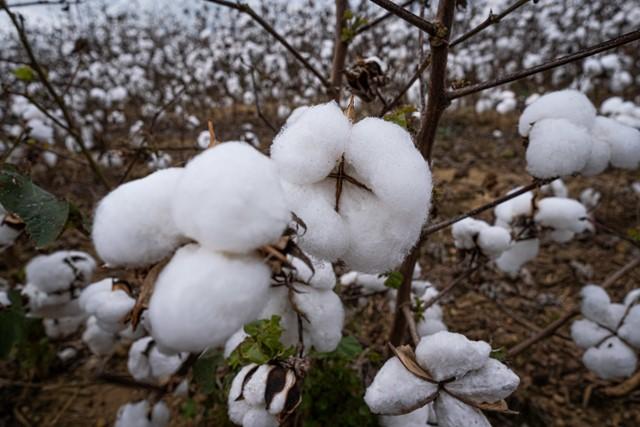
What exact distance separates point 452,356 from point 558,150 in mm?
511

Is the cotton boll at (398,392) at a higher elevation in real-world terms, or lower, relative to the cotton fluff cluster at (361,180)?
lower

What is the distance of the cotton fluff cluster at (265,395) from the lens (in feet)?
2.43

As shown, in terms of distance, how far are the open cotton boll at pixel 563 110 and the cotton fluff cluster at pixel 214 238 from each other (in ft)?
2.61

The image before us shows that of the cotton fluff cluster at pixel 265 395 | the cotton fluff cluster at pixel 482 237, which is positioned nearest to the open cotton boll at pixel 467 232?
the cotton fluff cluster at pixel 482 237

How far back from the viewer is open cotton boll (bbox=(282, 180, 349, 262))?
1.74ft

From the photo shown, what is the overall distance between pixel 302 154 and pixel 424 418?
34.8 inches

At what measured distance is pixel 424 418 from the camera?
109 cm

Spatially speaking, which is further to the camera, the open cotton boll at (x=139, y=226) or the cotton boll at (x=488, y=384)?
the cotton boll at (x=488, y=384)

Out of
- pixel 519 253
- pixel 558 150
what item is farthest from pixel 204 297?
pixel 519 253

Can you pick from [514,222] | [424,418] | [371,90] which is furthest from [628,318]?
[371,90]

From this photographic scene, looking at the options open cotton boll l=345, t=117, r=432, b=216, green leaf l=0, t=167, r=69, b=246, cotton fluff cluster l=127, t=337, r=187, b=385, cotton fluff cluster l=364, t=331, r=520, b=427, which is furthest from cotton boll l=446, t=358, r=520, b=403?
cotton fluff cluster l=127, t=337, r=187, b=385

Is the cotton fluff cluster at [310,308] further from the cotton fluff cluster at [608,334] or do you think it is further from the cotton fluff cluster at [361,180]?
the cotton fluff cluster at [608,334]

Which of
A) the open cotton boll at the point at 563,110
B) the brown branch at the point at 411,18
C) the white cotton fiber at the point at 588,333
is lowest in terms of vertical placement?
the white cotton fiber at the point at 588,333

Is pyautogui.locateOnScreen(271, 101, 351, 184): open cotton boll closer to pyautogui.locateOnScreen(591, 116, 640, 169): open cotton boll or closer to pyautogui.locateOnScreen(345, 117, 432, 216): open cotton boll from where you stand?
pyautogui.locateOnScreen(345, 117, 432, 216): open cotton boll
